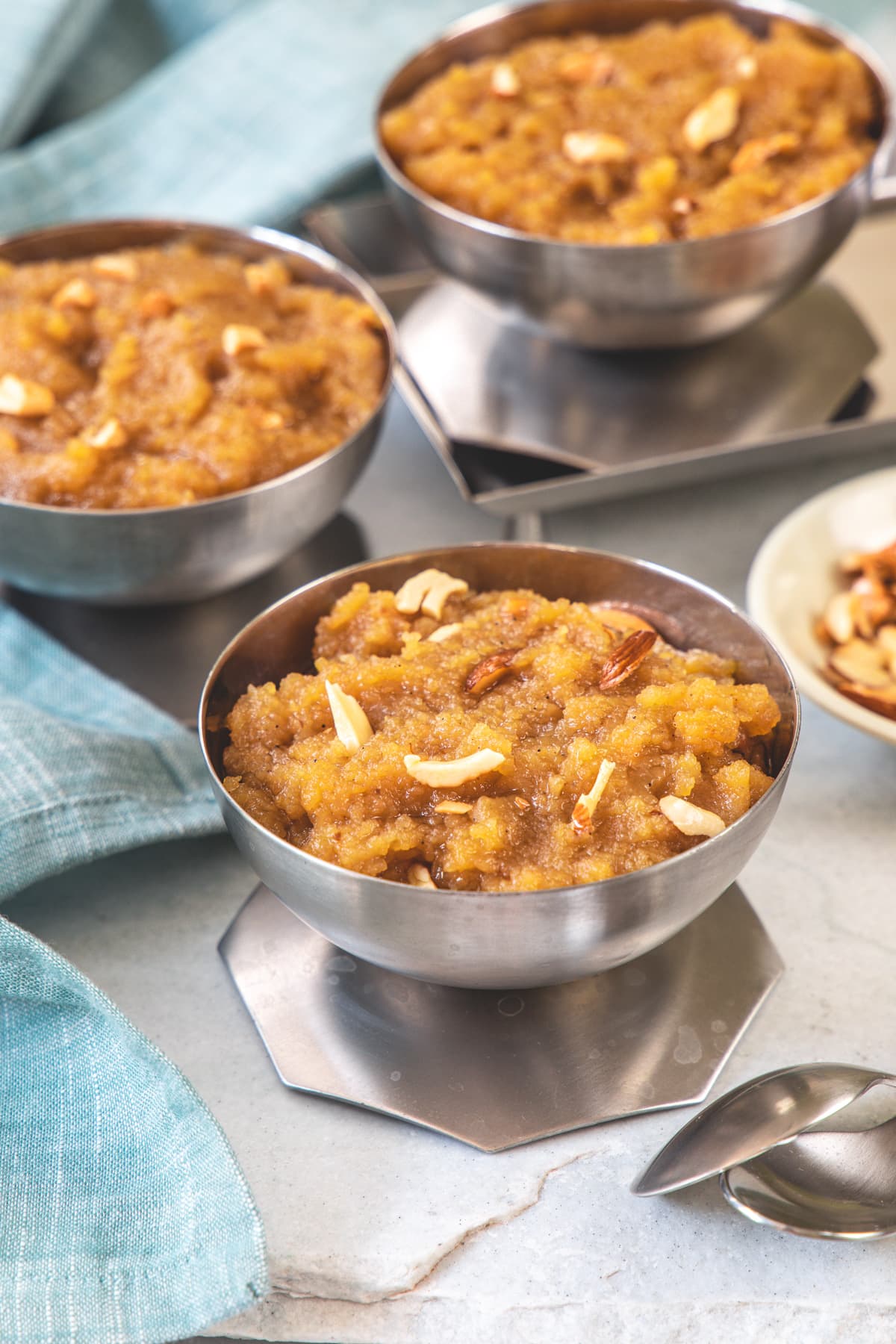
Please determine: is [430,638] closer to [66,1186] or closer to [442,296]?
[66,1186]

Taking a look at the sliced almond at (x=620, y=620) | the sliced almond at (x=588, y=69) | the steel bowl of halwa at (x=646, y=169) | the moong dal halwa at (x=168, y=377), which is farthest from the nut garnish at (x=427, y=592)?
the sliced almond at (x=588, y=69)

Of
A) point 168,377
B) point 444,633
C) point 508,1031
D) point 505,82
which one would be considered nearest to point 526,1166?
point 508,1031

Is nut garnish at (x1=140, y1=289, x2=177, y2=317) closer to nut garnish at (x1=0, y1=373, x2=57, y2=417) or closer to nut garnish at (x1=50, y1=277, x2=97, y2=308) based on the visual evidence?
nut garnish at (x1=50, y1=277, x2=97, y2=308)

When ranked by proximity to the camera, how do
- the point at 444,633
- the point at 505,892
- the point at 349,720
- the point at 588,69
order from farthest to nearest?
the point at 588,69
the point at 444,633
the point at 349,720
the point at 505,892

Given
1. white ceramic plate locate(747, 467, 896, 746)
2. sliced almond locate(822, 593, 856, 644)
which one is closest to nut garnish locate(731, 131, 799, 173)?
white ceramic plate locate(747, 467, 896, 746)

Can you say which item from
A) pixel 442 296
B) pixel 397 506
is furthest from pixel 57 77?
pixel 397 506

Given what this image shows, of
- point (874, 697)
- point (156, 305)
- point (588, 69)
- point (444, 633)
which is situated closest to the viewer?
point (444, 633)

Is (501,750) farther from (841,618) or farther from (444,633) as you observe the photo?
(841,618)
